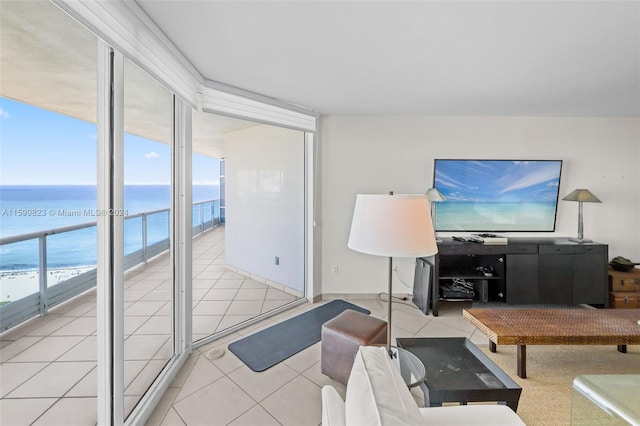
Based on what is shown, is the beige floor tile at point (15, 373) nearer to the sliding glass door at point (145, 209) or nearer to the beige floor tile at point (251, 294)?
the sliding glass door at point (145, 209)

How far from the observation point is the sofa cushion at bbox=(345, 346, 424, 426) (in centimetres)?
75

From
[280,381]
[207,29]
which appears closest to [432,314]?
[280,381]

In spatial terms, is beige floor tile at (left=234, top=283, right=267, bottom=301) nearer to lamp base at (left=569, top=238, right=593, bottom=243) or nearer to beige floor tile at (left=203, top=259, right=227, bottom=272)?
beige floor tile at (left=203, top=259, right=227, bottom=272)

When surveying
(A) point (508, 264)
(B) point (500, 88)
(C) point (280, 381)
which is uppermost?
(B) point (500, 88)

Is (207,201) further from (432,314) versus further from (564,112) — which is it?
(564,112)

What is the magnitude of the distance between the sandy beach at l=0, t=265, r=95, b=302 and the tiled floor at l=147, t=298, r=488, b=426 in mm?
1024

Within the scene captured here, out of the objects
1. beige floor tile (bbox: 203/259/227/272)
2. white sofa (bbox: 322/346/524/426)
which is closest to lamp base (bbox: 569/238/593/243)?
white sofa (bbox: 322/346/524/426)

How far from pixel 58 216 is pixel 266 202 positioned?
2.48m

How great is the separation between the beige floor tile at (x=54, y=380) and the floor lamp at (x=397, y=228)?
2039 millimetres

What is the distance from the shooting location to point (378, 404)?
2.54 ft

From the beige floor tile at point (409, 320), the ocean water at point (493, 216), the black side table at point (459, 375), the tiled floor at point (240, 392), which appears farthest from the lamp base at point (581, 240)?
the black side table at point (459, 375)

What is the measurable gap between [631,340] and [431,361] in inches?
61.3

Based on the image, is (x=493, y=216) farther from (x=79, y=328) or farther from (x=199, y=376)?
(x=79, y=328)

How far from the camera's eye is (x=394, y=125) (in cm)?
355
